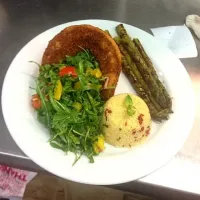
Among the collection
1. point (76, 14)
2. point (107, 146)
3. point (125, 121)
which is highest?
point (76, 14)

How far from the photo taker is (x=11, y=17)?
189cm

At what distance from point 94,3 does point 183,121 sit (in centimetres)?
91

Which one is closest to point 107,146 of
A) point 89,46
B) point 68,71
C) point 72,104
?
point 72,104

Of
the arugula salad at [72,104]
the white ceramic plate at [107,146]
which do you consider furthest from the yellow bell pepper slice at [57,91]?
the white ceramic plate at [107,146]

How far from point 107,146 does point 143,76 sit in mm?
370

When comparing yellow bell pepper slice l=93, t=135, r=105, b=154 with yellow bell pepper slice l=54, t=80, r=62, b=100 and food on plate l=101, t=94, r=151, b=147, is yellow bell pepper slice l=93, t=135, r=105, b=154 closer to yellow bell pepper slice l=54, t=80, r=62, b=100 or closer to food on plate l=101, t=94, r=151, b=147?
food on plate l=101, t=94, r=151, b=147

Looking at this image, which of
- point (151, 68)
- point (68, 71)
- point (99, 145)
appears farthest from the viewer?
A: point (151, 68)

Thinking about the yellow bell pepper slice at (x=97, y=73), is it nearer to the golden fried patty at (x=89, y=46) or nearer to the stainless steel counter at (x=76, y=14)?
the golden fried patty at (x=89, y=46)

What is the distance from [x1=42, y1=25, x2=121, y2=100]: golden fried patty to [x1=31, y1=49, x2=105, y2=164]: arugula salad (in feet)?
0.10

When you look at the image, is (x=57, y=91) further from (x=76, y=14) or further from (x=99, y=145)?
(x=76, y=14)

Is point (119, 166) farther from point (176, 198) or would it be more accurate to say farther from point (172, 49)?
point (172, 49)

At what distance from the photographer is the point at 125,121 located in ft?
4.45

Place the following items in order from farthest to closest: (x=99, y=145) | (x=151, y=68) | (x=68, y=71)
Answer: (x=151, y=68) < (x=68, y=71) < (x=99, y=145)

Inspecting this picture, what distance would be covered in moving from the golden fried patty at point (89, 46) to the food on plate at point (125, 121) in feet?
0.36
